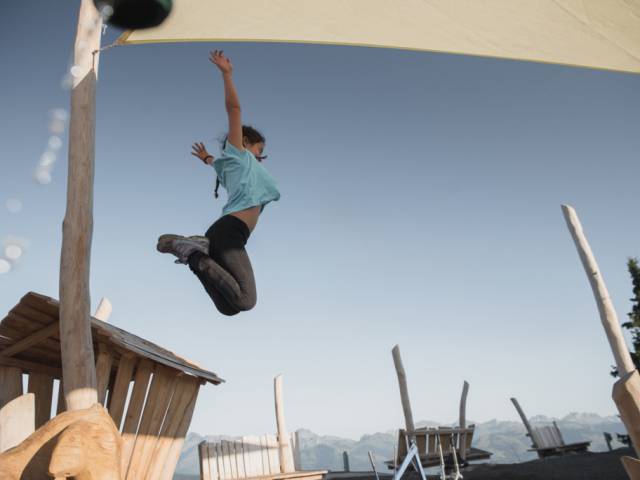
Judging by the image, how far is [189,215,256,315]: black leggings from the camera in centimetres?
308

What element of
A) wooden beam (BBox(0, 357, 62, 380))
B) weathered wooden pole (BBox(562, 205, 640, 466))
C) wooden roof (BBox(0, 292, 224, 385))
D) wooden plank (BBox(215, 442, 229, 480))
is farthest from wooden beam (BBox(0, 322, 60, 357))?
wooden plank (BBox(215, 442, 229, 480))

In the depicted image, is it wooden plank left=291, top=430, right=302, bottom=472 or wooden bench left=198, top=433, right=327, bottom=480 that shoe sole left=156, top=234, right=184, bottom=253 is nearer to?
wooden bench left=198, top=433, right=327, bottom=480

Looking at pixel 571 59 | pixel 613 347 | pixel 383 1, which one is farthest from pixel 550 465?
pixel 383 1

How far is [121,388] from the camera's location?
4199 millimetres

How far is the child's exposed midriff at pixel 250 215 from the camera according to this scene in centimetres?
327

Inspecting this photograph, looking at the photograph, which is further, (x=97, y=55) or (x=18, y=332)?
(x=18, y=332)

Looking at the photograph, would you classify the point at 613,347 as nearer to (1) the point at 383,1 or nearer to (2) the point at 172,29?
(1) the point at 383,1

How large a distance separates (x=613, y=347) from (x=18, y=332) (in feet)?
23.0

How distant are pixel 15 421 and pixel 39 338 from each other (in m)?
1.82

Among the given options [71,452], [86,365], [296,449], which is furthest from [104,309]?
[71,452]

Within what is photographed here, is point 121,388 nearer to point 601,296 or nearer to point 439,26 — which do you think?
point 439,26

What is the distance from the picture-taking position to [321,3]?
3590 mm

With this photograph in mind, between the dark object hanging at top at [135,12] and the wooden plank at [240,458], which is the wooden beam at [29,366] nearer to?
the dark object hanging at top at [135,12]

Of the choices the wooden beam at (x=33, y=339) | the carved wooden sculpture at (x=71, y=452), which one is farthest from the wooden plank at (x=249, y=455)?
the carved wooden sculpture at (x=71, y=452)
